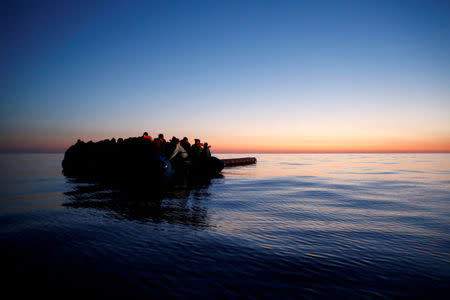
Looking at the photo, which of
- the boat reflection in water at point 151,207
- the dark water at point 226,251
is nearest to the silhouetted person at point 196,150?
the boat reflection in water at point 151,207

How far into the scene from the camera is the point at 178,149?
22.2 meters

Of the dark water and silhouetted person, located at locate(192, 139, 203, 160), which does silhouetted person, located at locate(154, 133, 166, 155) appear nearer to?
silhouetted person, located at locate(192, 139, 203, 160)

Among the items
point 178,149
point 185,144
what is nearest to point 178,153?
point 178,149

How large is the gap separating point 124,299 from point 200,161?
2194cm

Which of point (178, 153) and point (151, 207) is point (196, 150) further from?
point (151, 207)

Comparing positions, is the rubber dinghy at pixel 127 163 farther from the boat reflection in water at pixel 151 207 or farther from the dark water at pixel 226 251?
the dark water at pixel 226 251

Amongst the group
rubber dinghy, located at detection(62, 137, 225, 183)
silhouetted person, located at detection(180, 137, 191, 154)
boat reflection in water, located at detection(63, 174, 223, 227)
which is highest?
silhouetted person, located at detection(180, 137, 191, 154)

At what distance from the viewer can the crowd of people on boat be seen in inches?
758

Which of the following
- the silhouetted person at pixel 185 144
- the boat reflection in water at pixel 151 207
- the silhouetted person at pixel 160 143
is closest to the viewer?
the boat reflection in water at pixel 151 207

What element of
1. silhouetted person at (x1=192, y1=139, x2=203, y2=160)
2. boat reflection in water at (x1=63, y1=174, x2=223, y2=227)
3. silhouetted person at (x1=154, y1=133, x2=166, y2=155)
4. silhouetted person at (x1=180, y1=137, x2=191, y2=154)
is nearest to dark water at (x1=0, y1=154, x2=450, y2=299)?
boat reflection in water at (x1=63, y1=174, x2=223, y2=227)

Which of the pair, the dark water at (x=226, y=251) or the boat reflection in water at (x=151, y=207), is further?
the boat reflection in water at (x=151, y=207)

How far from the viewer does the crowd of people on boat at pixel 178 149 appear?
19.3m

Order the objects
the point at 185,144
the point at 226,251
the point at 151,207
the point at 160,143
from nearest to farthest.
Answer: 1. the point at 226,251
2. the point at 151,207
3. the point at 160,143
4. the point at 185,144

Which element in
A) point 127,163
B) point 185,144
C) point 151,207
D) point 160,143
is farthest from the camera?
point 185,144
